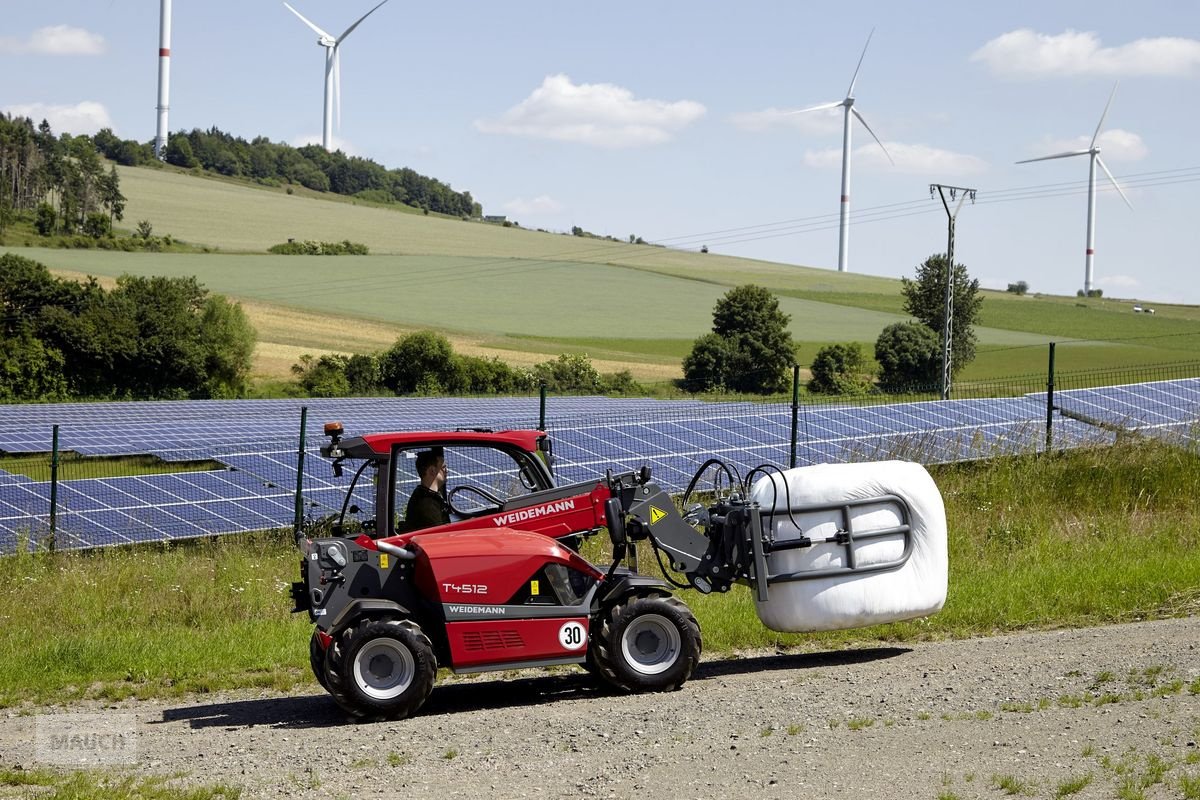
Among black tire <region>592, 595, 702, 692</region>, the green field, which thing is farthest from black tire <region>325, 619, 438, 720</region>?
the green field

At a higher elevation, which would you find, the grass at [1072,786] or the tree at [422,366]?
the tree at [422,366]

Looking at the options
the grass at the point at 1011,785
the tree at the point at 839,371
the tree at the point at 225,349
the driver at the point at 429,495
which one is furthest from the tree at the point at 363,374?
the grass at the point at 1011,785

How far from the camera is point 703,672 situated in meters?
11.5

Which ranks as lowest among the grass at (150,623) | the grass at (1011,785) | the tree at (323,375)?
the grass at (150,623)

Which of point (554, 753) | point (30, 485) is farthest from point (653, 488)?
point (30, 485)

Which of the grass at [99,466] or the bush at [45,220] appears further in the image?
the bush at [45,220]

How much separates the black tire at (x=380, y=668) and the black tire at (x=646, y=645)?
1.32m

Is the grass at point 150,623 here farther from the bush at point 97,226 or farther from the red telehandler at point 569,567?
the bush at point 97,226

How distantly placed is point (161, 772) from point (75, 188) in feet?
397

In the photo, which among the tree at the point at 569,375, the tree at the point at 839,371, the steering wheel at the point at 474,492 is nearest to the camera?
the steering wheel at the point at 474,492

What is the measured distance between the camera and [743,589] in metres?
14.4

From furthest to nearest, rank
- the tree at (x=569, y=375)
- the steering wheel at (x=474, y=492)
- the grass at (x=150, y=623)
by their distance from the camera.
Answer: the tree at (x=569, y=375), the grass at (x=150, y=623), the steering wheel at (x=474, y=492)

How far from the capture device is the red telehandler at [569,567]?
10148mm

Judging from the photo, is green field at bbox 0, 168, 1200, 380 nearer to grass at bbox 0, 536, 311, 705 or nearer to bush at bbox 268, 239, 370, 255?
bush at bbox 268, 239, 370, 255
